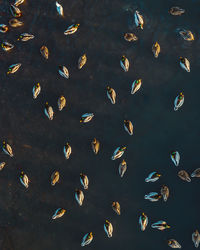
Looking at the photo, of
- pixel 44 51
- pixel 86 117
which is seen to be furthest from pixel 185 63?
pixel 44 51

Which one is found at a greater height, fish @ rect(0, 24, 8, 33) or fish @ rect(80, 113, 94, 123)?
fish @ rect(0, 24, 8, 33)

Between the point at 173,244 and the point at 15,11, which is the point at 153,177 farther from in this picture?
the point at 15,11

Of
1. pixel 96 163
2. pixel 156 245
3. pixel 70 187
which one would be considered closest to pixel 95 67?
pixel 96 163

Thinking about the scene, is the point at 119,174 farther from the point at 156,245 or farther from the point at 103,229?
the point at 156,245

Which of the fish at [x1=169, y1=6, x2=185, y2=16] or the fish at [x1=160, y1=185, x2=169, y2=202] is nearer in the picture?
the fish at [x1=169, y1=6, x2=185, y2=16]

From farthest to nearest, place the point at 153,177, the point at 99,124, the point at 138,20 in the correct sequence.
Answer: the point at 99,124 < the point at 153,177 < the point at 138,20

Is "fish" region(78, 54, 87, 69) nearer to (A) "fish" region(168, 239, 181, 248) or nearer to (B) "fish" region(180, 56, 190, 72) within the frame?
(B) "fish" region(180, 56, 190, 72)

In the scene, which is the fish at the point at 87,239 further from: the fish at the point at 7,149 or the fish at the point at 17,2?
the fish at the point at 17,2

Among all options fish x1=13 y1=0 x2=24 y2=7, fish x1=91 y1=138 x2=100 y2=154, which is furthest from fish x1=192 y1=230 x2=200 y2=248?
fish x1=13 y1=0 x2=24 y2=7
